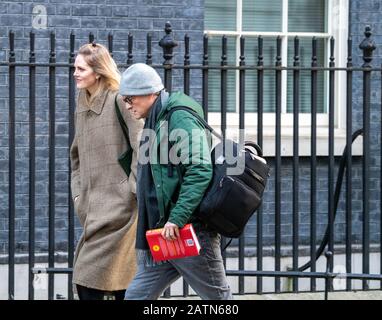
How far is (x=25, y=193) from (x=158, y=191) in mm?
3231

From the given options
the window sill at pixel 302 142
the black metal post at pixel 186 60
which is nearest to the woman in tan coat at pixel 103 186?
the black metal post at pixel 186 60

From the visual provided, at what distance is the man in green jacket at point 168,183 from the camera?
5504mm

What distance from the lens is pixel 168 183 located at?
5.64 m

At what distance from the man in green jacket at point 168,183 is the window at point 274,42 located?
11.7 feet

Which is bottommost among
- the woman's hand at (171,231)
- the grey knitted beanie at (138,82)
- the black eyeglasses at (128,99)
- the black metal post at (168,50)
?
the woman's hand at (171,231)

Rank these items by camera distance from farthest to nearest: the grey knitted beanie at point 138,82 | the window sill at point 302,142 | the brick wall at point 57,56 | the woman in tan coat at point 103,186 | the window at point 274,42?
the window at point 274,42 → the window sill at point 302,142 → the brick wall at point 57,56 → the woman in tan coat at point 103,186 → the grey knitted beanie at point 138,82

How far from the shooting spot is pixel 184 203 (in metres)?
5.48

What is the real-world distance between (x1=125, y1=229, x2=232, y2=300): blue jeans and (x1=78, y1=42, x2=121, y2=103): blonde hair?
110 cm

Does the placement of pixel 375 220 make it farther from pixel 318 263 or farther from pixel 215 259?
pixel 215 259

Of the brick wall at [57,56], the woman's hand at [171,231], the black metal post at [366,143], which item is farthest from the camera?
the brick wall at [57,56]

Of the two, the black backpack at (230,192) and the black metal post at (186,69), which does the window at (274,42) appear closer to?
the black metal post at (186,69)

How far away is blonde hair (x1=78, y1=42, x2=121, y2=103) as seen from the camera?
6211 millimetres

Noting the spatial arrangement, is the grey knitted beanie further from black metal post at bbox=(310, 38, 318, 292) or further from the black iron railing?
black metal post at bbox=(310, 38, 318, 292)

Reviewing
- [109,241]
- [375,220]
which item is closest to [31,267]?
[109,241]
